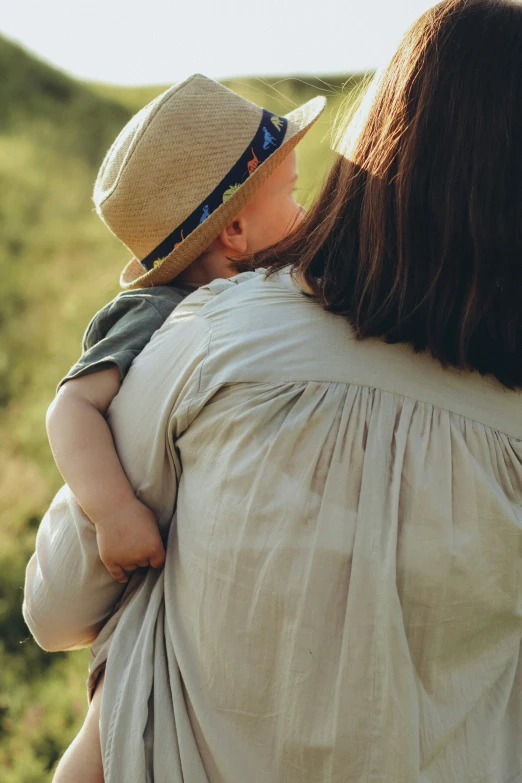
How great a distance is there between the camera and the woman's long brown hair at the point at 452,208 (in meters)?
1.35

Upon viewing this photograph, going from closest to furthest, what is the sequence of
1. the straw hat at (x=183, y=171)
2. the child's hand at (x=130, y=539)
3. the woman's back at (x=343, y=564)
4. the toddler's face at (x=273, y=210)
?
the woman's back at (x=343, y=564) < the child's hand at (x=130, y=539) < the straw hat at (x=183, y=171) < the toddler's face at (x=273, y=210)

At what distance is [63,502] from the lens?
1.68 meters

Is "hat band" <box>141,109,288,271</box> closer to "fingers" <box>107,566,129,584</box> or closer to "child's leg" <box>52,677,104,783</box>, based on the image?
"fingers" <box>107,566,129,584</box>

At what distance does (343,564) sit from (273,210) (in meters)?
1.16

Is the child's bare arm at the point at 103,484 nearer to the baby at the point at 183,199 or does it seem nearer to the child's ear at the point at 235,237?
the baby at the point at 183,199

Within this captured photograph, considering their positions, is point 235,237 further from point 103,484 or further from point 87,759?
point 87,759

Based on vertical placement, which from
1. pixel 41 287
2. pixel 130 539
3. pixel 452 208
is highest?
pixel 452 208

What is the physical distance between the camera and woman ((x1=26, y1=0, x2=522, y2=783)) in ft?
4.28

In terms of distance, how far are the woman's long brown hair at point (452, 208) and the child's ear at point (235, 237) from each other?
2.57 ft

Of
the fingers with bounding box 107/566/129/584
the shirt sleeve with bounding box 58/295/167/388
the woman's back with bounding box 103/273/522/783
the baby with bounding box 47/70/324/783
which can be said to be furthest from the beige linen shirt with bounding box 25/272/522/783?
the baby with bounding box 47/70/324/783

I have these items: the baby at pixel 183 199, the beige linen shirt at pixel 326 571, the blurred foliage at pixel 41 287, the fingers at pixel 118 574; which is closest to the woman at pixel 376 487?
the beige linen shirt at pixel 326 571

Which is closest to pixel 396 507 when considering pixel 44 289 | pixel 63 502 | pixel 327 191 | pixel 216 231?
pixel 327 191

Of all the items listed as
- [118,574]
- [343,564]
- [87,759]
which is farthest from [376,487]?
[87,759]

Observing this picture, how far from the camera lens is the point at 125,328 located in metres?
1.83
